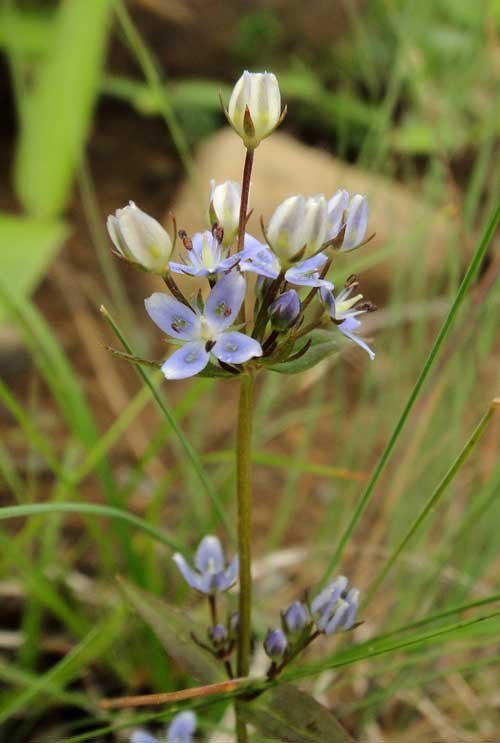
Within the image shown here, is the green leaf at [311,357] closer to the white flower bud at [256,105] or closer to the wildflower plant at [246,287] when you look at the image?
the wildflower plant at [246,287]

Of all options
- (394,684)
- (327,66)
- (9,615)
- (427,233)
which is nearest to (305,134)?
(327,66)

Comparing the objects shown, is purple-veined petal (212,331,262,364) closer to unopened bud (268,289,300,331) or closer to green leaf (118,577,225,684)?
unopened bud (268,289,300,331)

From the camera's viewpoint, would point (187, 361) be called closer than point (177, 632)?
Yes

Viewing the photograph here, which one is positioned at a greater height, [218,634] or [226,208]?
[226,208]

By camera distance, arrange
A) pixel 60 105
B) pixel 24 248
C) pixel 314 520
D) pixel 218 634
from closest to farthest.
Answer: pixel 218 634, pixel 314 520, pixel 24 248, pixel 60 105

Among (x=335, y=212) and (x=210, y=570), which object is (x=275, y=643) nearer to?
(x=210, y=570)

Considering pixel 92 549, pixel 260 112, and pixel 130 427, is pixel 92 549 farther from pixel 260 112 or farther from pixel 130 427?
pixel 260 112

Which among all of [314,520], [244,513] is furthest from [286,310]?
[314,520]
